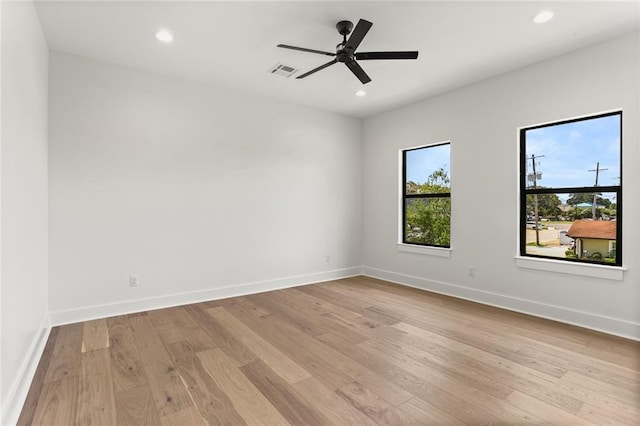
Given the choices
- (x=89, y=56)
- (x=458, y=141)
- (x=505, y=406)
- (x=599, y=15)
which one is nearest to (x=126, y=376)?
(x=505, y=406)

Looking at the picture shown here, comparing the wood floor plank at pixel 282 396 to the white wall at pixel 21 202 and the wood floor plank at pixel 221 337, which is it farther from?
the white wall at pixel 21 202

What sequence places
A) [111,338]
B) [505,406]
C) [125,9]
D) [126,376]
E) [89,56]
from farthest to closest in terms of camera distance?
[89,56] < [111,338] < [125,9] < [126,376] < [505,406]

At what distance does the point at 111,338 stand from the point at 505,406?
3212 mm

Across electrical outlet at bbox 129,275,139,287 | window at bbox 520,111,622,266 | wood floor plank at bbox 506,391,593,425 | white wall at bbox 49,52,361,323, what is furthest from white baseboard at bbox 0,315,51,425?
window at bbox 520,111,622,266

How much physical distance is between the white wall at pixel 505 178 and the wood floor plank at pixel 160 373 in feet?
11.6

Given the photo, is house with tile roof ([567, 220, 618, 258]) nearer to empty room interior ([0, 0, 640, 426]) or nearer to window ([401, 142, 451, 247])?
empty room interior ([0, 0, 640, 426])

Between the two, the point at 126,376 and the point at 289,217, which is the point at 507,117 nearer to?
the point at 289,217

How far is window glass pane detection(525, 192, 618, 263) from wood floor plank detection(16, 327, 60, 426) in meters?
4.61

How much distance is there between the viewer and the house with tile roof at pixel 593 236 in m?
3.17

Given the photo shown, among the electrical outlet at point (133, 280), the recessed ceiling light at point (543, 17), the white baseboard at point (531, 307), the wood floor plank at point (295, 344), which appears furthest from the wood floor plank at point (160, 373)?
the recessed ceiling light at point (543, 17)

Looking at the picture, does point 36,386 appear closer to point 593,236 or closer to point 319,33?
point 319,33

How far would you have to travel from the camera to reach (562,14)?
8.71ft

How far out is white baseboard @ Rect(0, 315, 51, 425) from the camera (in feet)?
5.79

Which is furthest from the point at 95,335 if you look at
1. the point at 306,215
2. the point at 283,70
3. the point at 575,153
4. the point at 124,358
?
the point at 575,153
